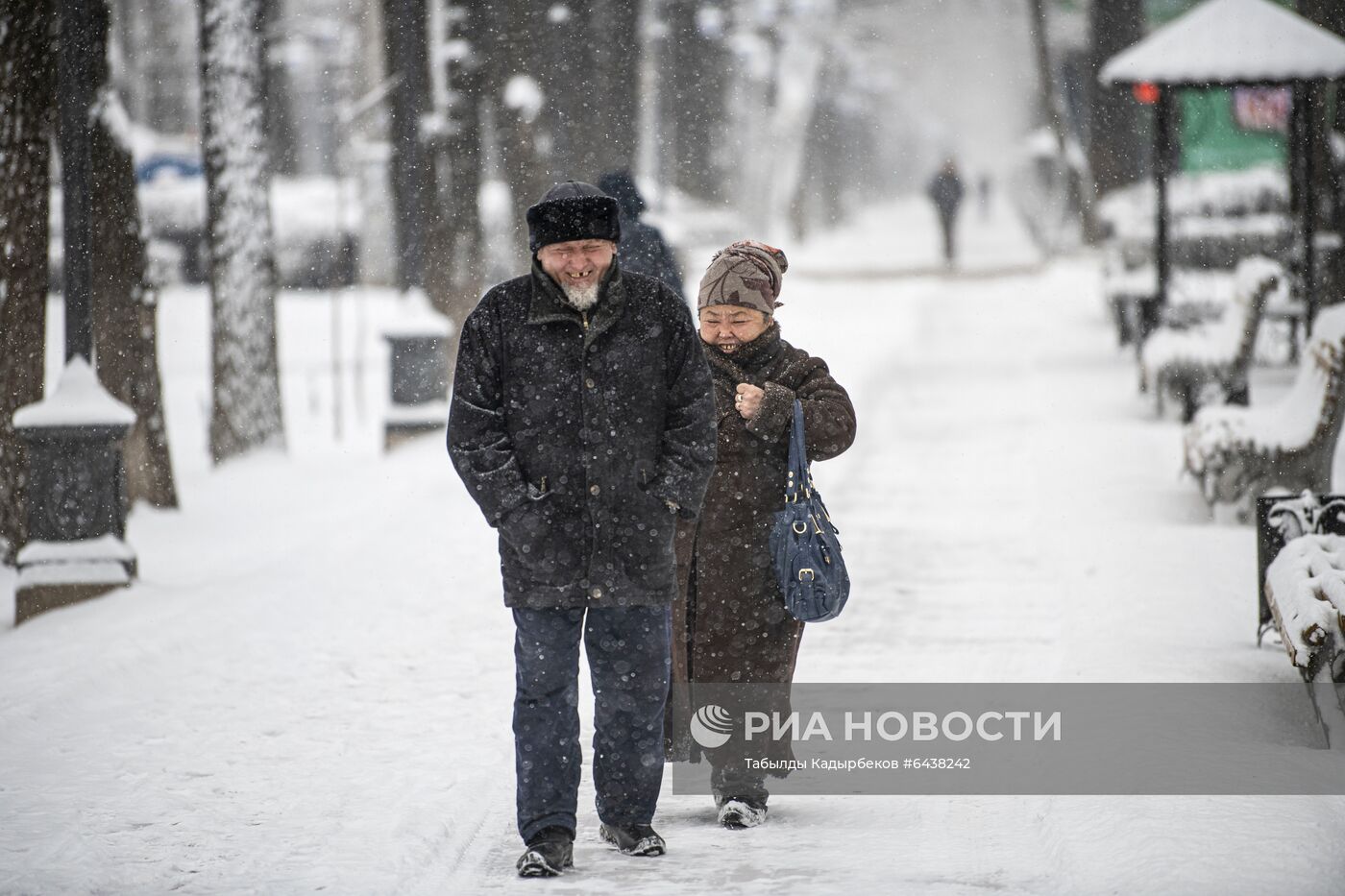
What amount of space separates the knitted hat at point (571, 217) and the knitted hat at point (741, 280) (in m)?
0.59

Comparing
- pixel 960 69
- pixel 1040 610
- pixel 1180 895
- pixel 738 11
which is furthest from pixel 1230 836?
pixel 960 69

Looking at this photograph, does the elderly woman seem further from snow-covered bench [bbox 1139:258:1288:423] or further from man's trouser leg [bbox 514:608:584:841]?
snow-covered bench [bbox 1139:258:1288:423]

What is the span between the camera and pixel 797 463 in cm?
490

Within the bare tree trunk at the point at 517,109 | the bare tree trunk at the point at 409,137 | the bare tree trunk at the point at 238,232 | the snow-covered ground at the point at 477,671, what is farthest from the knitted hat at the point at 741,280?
the bare tree trunk at the point at 517,109

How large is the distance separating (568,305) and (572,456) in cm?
39

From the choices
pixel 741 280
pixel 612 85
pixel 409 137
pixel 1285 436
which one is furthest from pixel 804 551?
pixel 612 85

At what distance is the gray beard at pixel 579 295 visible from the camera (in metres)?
4.36

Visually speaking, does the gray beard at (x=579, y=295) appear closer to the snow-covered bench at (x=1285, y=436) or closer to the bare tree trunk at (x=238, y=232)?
the snow-covered bench at (x=1285, y=436)

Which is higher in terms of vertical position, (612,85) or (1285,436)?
(612,85)

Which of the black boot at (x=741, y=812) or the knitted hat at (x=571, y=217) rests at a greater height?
the knitted hat at (x=571, y=217)

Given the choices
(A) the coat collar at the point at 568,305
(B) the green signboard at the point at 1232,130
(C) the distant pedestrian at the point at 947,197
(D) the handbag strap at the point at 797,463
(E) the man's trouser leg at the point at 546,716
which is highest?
(B) the green signboard at the point at 1232,130

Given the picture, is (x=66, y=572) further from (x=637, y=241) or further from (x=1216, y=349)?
(x=1216, y=349)

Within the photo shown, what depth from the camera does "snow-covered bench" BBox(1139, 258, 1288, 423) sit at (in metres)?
12.5

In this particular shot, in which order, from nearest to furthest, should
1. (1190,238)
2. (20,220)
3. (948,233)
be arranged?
1. (20,220)
2. (1190,238)
3. (948,233)
